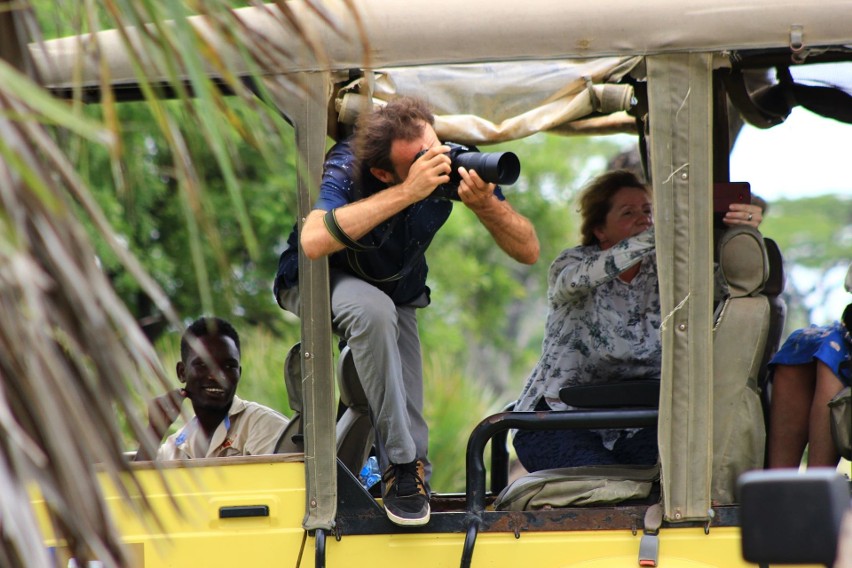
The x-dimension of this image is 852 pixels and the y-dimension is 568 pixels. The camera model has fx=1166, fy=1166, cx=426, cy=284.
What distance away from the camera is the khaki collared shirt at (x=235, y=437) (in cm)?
420

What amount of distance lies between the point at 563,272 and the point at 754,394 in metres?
0.87

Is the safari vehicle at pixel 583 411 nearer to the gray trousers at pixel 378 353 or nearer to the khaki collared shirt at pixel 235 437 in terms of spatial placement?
the gray trousers at pixel 378 353

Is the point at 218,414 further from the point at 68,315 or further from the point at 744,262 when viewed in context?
the point at 68,315

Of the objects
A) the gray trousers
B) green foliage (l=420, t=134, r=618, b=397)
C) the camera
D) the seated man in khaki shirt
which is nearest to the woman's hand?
the camera

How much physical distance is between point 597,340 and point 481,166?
1007 millimetres

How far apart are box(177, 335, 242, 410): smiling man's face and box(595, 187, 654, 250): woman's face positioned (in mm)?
1523

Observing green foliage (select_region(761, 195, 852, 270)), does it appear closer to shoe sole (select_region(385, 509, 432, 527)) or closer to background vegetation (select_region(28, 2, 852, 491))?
background vegetation (select_region(28, 2, 852, 491))

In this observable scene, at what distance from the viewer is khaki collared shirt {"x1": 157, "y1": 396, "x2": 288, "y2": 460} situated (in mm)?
4195

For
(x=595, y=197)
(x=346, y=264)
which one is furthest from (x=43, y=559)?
(x=595, y=197)

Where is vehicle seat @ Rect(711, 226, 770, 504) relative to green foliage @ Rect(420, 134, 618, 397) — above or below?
above

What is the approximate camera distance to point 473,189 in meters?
3.63

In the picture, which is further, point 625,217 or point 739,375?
point 625,217

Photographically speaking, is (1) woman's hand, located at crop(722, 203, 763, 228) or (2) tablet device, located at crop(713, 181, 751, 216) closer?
(1) woman's hand, located at crop(722, 203, 763, 228)

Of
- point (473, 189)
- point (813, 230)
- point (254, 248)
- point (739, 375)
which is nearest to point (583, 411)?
point (739, 375)
